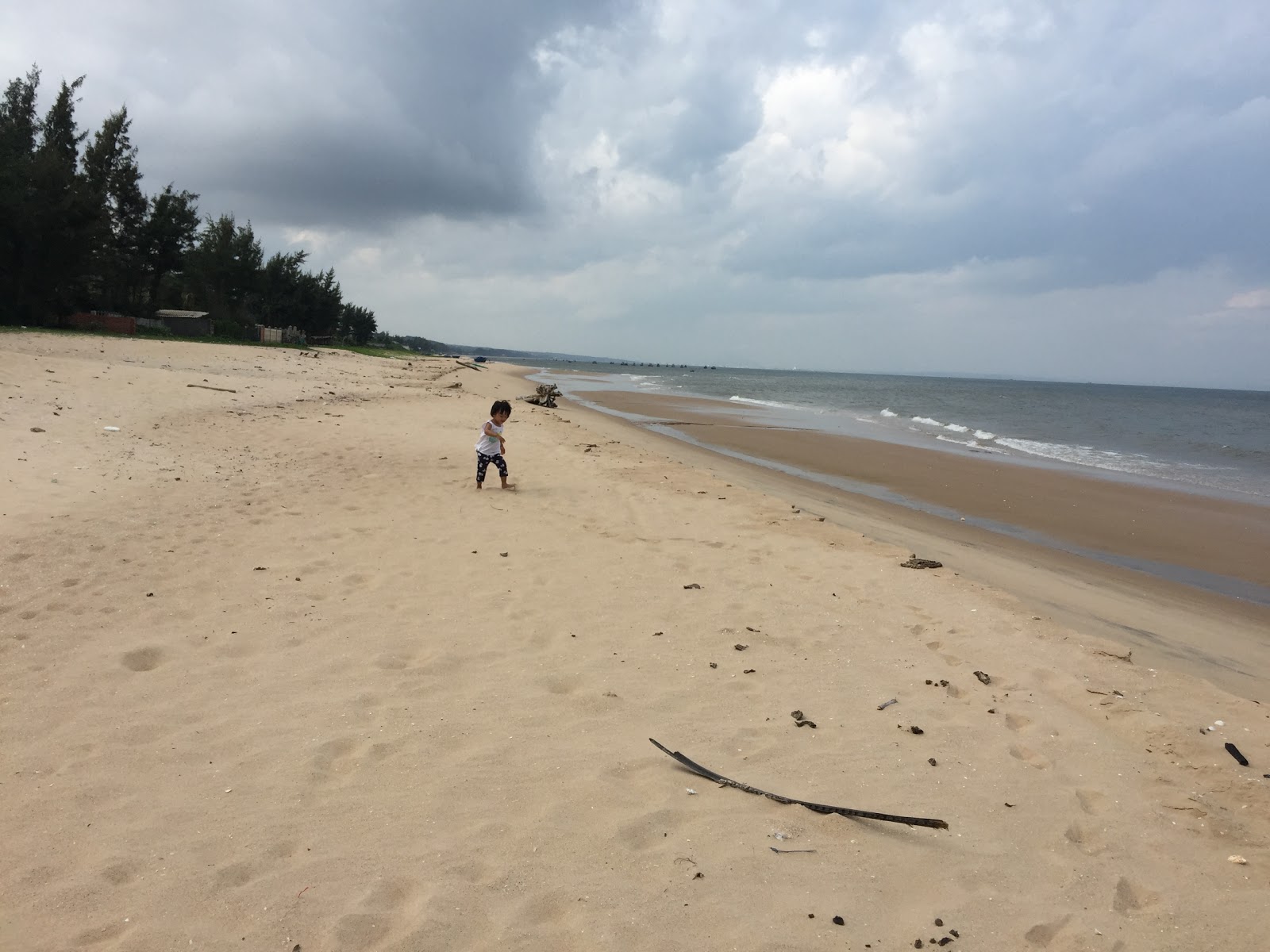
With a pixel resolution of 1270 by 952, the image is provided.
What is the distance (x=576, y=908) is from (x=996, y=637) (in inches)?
161

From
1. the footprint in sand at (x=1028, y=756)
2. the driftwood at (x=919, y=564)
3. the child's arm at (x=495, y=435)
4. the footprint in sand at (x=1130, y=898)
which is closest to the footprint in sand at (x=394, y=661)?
the footprint in sand at (x=1028, y=756)

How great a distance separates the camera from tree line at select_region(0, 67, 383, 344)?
30.0 metres

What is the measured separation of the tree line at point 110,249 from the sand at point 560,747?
3165 cm

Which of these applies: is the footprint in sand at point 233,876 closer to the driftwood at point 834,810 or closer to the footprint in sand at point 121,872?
the footprint in sand at point 121,872

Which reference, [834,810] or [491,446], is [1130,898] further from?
[491,446]

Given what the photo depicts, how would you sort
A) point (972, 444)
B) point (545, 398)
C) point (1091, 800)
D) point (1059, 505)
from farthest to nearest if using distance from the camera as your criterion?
1. point (545, 398)
2. point (972, 444)
3. point (1059, 505)
4. point (1091, 800)

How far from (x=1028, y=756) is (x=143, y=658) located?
499 cm

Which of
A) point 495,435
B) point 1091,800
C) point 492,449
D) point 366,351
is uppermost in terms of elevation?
point 366,351

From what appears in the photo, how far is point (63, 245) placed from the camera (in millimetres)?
30828

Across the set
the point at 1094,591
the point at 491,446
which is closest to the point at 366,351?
the point at 491,446

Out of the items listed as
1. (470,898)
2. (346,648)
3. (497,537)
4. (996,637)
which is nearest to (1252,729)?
(996,637)

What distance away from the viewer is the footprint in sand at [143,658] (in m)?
3.91

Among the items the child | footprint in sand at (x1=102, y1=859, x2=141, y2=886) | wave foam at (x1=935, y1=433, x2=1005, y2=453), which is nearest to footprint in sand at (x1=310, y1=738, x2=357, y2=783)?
footprint in sand at (x1=102, y1=859, x2=141, y2=886)

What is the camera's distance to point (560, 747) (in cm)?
339
